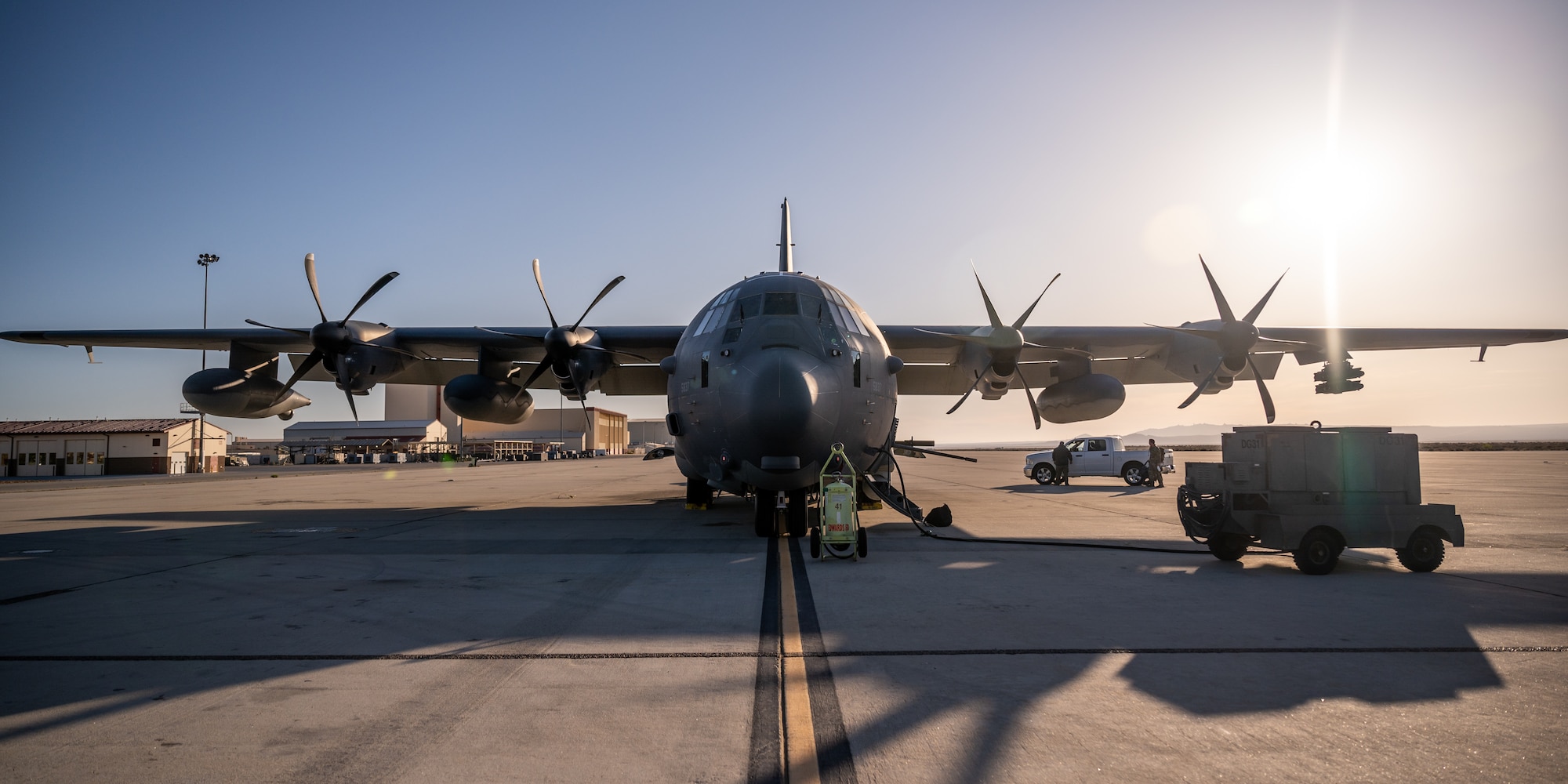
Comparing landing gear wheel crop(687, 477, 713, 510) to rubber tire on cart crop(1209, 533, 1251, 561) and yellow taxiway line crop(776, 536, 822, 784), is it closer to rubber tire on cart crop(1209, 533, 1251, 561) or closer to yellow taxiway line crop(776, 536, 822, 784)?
rubber tire on cart crop(1209, 533, 1251, 561)

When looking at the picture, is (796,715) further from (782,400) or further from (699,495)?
(699,495)

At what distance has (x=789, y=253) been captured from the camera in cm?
1877

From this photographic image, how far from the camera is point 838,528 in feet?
29.8

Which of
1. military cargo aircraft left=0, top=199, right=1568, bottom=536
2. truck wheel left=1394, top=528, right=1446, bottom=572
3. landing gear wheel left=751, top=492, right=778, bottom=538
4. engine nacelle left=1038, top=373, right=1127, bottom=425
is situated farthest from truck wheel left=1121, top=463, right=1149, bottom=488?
landing gear wheel left=751, top=492, right=778, bottom=538

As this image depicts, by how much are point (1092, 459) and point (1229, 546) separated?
833 inches

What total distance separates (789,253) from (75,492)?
1050 inches

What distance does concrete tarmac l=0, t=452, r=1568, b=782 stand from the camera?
3318 mm

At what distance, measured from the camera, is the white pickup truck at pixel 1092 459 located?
28.3 m

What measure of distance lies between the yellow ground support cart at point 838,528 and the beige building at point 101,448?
58868 mm

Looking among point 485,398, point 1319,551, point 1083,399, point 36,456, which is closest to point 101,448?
point 36,456

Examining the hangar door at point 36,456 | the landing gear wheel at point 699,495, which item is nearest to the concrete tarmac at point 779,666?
the landing gear wheel at point 699,495

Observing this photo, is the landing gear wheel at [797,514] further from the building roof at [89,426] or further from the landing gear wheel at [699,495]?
the building roof at [89,426]

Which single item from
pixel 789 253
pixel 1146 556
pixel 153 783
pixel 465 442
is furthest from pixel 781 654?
pixel 465 442

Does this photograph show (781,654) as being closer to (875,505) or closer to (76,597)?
(76,597)
